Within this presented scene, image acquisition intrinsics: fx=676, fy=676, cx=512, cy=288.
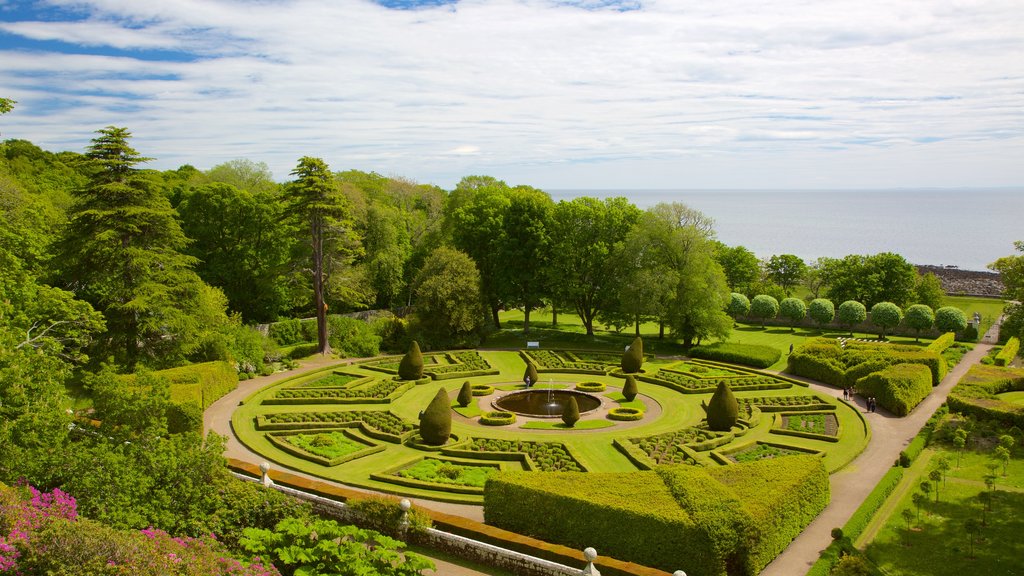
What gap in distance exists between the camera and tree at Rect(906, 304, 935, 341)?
175ft

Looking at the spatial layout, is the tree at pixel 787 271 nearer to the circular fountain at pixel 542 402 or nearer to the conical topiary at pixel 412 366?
the circular fountain at pixel 542 402

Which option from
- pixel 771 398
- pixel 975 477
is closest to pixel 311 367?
pixel 771 398

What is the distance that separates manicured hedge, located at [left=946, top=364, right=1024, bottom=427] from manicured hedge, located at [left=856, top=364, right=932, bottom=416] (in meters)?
1.58

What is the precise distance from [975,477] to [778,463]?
10.0m

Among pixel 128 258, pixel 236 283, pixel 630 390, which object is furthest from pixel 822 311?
pixel 128 258

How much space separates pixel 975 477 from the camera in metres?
26.7

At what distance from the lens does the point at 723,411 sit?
3105cm

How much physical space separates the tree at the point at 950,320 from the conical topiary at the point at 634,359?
93.0 feet

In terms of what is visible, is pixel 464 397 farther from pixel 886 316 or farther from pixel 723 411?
pixel 886 316

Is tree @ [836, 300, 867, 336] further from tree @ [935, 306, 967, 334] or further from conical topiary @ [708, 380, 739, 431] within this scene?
conical topiary @ [708, 380, 739, 431]

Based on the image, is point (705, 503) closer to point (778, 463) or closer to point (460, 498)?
point (778, 463)

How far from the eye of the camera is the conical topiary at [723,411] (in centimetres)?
3105

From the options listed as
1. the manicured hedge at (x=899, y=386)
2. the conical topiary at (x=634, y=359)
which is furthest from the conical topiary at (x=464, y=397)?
the manicured hedge at (x=899, y=386)

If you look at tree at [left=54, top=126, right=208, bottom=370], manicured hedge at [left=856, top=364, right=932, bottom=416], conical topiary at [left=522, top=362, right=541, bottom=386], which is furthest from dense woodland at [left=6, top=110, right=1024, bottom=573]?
conical topiary at [left=522, top=362, right=541, bottom=386]
